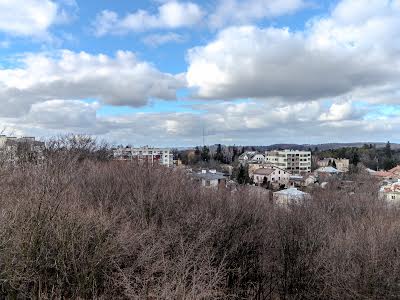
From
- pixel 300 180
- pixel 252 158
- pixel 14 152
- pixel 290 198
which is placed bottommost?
pixel 300 180

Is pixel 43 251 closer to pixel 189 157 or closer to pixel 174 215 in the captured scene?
pixel 174 215

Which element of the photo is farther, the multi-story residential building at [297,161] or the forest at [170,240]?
the multi-story residential building at [297,161]

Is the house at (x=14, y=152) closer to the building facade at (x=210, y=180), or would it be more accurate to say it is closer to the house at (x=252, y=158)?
the building facade at (x=210, y=180)

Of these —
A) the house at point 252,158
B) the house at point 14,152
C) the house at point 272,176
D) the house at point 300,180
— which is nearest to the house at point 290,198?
the house at point 14,152

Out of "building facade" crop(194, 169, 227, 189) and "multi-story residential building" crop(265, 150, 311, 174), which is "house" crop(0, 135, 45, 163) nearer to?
"building facade" crop(194, 169, 227, 189)

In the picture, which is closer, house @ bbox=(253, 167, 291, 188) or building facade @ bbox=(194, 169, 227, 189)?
building facade @ bbox=(194, 169, 227, 189)

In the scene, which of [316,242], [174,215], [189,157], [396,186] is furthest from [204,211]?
[189,157]

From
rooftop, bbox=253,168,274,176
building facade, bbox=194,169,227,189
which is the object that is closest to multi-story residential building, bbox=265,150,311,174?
rooftop, bbox=253,168,274,176

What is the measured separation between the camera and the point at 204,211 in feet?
87.1

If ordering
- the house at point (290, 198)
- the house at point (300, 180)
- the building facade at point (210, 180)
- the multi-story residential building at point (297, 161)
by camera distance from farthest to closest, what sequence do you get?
the multi-story residential building at point (297, 161), the house at point (300, 180), the house at point (290, 198), the building facade at point (210, 180)

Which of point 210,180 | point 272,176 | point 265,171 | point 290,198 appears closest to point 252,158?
point 265,171

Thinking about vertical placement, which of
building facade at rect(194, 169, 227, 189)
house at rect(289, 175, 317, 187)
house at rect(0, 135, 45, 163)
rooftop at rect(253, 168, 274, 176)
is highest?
house at rect(0, 135, 45, 163)

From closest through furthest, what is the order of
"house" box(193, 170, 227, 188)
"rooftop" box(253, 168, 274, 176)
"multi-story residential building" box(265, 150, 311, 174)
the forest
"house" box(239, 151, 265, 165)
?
the forest, "house" box(193, 170, 227, 188), "rooftop" box(253, 168, 274, 176), "multi-story residential building" box(265, 150, 311, 174), "house" box(239, 151, 265, 165)

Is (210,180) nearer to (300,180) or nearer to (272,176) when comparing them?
(272,176)
